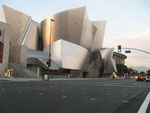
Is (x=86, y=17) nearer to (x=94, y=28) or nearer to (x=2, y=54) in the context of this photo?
(x=94, y=28)

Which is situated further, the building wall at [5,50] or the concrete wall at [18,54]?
the concrete wall at [18,54]

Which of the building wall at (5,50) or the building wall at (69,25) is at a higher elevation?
the building wall at (69,25)

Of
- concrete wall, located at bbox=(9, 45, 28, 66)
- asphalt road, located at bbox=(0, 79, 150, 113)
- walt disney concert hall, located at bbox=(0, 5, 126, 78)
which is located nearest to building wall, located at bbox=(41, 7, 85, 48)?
walt disney concert hall, located at bbox=(0, 5, 126, 78)

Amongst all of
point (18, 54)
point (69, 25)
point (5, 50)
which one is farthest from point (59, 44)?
point (5, 50)

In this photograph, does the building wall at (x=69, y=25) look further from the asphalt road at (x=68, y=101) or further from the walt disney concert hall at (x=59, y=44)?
the asphalt road at (x=68, y=101)

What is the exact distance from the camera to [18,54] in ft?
167

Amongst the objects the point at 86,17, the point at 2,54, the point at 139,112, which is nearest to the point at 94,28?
the point at 86,17

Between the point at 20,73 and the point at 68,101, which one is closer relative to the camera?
the point at 68,101

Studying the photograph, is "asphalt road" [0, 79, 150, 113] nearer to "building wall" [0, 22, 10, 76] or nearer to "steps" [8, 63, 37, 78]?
"steps" [8, 63, 37, 78]

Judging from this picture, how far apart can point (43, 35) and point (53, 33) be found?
7.14 m

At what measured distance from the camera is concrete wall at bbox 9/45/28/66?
50656 mm

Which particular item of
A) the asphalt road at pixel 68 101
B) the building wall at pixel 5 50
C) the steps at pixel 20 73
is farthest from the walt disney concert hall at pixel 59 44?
the asphalt road at pixel 68 101

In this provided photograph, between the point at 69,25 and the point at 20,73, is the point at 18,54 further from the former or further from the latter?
the point at 69,25

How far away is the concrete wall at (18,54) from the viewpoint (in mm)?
50656
